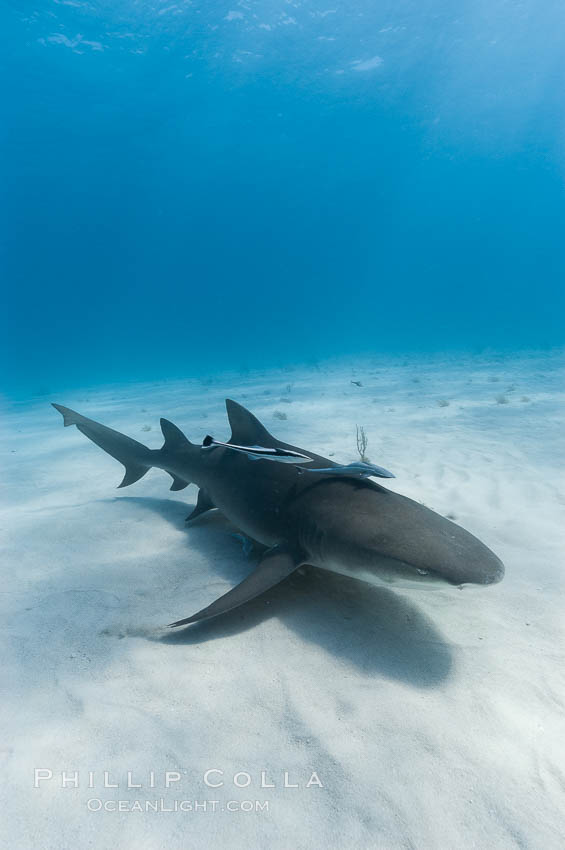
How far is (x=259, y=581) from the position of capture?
2830mm

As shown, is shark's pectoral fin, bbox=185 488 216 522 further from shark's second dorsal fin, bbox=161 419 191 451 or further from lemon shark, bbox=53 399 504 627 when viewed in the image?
shark's second dorsal fin, bbox=161 419 191 451

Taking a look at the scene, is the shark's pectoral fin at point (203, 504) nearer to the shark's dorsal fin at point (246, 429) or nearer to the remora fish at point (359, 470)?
the shark's dorsal fin at point (246, 429)

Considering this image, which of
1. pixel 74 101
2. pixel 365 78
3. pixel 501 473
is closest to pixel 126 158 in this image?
pixel 74 101

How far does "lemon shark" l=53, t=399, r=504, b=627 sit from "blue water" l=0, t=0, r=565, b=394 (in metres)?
33.7

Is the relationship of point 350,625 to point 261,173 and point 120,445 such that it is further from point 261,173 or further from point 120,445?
point 261,173

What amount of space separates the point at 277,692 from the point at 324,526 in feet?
3.53

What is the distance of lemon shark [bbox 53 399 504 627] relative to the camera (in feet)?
7.72

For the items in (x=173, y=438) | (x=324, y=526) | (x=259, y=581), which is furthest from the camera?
(x=173, y=438)

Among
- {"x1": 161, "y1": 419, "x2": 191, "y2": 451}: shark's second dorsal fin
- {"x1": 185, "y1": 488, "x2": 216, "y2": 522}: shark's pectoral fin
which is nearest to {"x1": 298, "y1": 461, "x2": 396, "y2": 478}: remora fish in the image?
{"x1": 185, "y1": 488, "x2": 216, "y2": 522}: shark's pectoral fin

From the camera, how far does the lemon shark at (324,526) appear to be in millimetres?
2354

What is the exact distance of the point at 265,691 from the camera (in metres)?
2.32

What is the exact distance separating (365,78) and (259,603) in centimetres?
6378

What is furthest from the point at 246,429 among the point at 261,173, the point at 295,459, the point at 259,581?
the point at 261,173

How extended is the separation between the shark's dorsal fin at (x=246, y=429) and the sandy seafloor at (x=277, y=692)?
1.05 m
